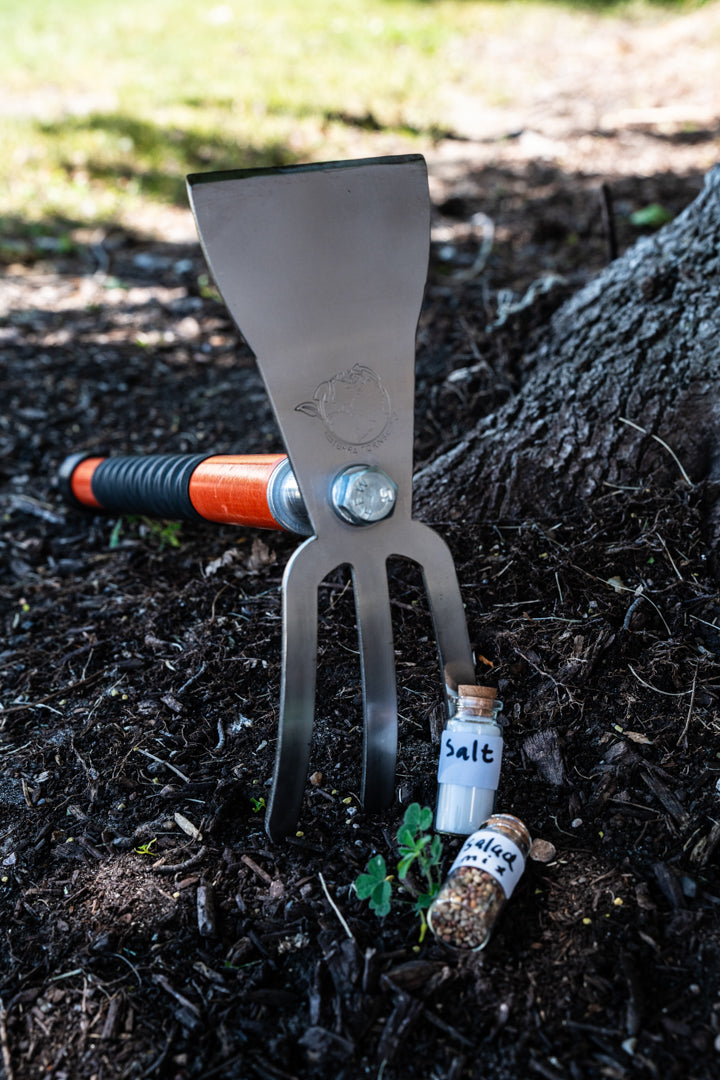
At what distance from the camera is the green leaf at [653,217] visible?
14.3 ft

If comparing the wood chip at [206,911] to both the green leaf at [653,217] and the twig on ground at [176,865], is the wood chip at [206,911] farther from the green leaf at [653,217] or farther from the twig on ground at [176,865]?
the green leaf at [653,217]

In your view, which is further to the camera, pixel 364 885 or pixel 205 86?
pixel 205 86

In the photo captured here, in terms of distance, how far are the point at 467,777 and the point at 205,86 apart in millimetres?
7870

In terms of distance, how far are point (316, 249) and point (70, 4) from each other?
36.7 feet

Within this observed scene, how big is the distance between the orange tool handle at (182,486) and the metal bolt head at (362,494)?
0.24 metres

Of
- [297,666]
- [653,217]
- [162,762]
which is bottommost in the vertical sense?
[162,762]

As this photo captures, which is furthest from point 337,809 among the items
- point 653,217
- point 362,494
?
point 653,217

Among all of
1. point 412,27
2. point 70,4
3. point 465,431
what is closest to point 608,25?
point 412,27

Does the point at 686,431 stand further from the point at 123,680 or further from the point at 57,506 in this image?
the point at 57,506

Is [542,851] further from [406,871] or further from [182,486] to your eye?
[182,486]

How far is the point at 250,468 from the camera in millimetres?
2082

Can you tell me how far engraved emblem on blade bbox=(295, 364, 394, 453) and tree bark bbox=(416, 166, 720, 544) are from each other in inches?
34.0

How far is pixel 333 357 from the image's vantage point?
1575mm

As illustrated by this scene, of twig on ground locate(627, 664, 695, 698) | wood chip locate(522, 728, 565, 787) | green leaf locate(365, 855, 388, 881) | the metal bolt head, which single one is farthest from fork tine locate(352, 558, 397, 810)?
twig on ground locate(627, 664, 695, 698)
